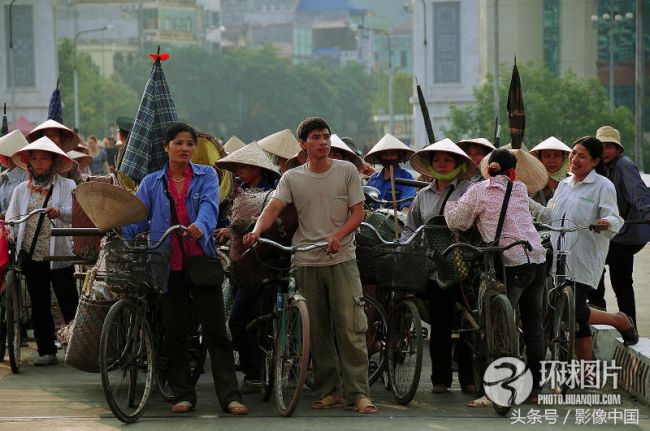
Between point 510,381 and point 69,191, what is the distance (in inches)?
153

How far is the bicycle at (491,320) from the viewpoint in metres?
8.95

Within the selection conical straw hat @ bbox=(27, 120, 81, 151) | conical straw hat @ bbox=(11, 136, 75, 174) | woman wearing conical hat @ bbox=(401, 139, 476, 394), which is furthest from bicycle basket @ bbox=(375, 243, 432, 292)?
conical straw hat @ bbox=(27, 120, 81, 151)

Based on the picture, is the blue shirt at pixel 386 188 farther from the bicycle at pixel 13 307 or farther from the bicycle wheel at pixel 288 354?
the bicycle wheel at pixel 288 354

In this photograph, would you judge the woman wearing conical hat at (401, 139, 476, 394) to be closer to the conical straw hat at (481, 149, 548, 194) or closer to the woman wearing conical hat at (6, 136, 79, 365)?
the conical straw hat at (481, 149, 548, 194)

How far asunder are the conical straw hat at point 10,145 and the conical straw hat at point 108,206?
387 cm

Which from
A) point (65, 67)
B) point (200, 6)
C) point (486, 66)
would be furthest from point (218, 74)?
point (486, 66)

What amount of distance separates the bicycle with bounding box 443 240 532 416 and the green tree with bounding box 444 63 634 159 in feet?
154

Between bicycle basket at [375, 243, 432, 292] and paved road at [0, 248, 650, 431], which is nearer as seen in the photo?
paved road at [0, 248, 650, 431]

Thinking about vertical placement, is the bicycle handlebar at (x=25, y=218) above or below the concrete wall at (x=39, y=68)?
below

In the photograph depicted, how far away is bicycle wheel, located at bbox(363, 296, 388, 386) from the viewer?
382 inches

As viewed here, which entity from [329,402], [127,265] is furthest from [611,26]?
[127,265]

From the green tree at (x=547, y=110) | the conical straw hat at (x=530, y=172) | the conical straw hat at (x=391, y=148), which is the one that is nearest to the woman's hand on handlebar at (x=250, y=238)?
the conical straw hat at (x=530, y=172)

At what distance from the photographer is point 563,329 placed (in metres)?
9.94

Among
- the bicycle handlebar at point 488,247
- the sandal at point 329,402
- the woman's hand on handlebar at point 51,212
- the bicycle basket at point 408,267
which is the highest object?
the woman's hand on handlebar at point 51,212
